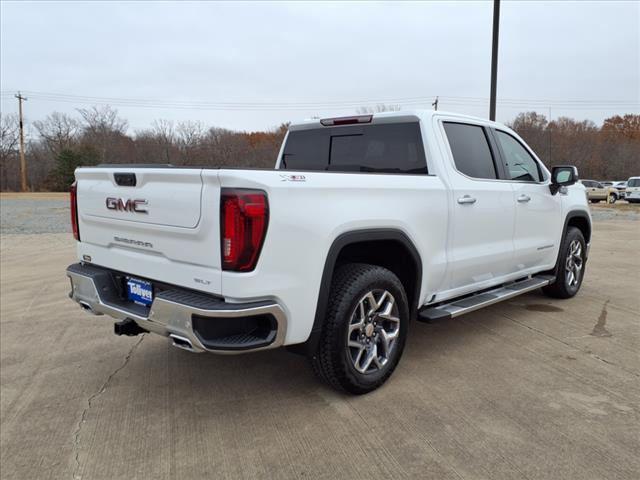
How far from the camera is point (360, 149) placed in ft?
14.3

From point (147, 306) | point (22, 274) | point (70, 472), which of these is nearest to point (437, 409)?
point (147, 306)

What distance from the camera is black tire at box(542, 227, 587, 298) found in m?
5.69

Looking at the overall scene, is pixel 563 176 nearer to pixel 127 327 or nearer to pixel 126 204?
pixel 126 204

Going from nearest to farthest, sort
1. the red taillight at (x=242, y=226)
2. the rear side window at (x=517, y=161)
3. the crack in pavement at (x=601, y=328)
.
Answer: the red taillight at (x=242, y=226) → the crack in pavement at (x=601, y=328) → the rear side window at (x=517, y=161)

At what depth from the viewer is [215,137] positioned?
106 ft

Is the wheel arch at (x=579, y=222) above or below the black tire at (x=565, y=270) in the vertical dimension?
above

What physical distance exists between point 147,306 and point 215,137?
3038 cm

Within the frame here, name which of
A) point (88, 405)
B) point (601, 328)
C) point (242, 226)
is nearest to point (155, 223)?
point (242, 226)

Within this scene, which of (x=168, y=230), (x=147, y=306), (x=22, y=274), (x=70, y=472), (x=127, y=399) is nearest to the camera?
(x=70, y=472)

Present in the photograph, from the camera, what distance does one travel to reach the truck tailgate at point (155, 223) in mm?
2721

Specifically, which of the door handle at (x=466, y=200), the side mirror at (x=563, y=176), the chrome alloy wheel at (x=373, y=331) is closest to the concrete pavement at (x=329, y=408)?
the chrome alloy wheel at (x=373, y=331)

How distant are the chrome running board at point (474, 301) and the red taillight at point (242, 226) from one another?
5.56 ft

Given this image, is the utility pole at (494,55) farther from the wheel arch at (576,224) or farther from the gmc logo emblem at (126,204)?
the gmc logo emblem at (126,204)

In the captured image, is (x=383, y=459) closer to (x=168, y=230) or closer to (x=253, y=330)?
Result: (x=253, y=330)
